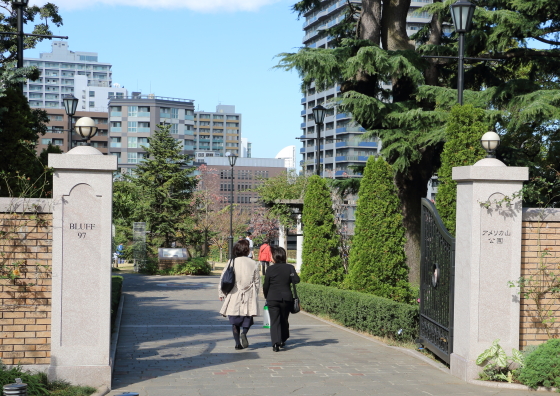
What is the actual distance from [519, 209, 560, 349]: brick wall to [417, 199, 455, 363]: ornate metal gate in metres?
0.90

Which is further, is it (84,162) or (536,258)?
(536,258)

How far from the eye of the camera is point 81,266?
24.8 ft

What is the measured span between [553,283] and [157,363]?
5307mm

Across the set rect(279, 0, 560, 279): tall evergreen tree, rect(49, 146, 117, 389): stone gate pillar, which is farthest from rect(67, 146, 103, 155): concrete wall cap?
rect(279, 0, 560, 279): tall evergreen tree

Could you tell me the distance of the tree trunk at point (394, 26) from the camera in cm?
2180

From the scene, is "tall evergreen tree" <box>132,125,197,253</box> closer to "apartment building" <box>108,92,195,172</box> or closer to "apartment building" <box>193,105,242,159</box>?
"apartment building" <box>108,92,195,172</box>

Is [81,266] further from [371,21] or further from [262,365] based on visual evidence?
[371,21]

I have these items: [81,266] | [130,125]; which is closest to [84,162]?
[81,266]

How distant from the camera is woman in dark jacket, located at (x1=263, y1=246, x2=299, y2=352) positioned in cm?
1048

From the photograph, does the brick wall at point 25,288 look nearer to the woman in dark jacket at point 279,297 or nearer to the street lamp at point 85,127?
the street lamp at point 85,127

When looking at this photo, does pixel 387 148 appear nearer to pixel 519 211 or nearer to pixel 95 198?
pixel 519 211

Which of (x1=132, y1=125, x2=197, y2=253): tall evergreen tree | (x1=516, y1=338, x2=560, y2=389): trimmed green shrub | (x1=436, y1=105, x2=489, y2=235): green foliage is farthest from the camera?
(x1=132, y1=125, x2=197, y2=253): tall evergreen tree

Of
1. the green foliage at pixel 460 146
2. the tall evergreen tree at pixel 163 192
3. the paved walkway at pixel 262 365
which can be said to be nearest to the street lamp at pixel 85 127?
the paved walkway at pixel 262 365

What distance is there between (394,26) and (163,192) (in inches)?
812
